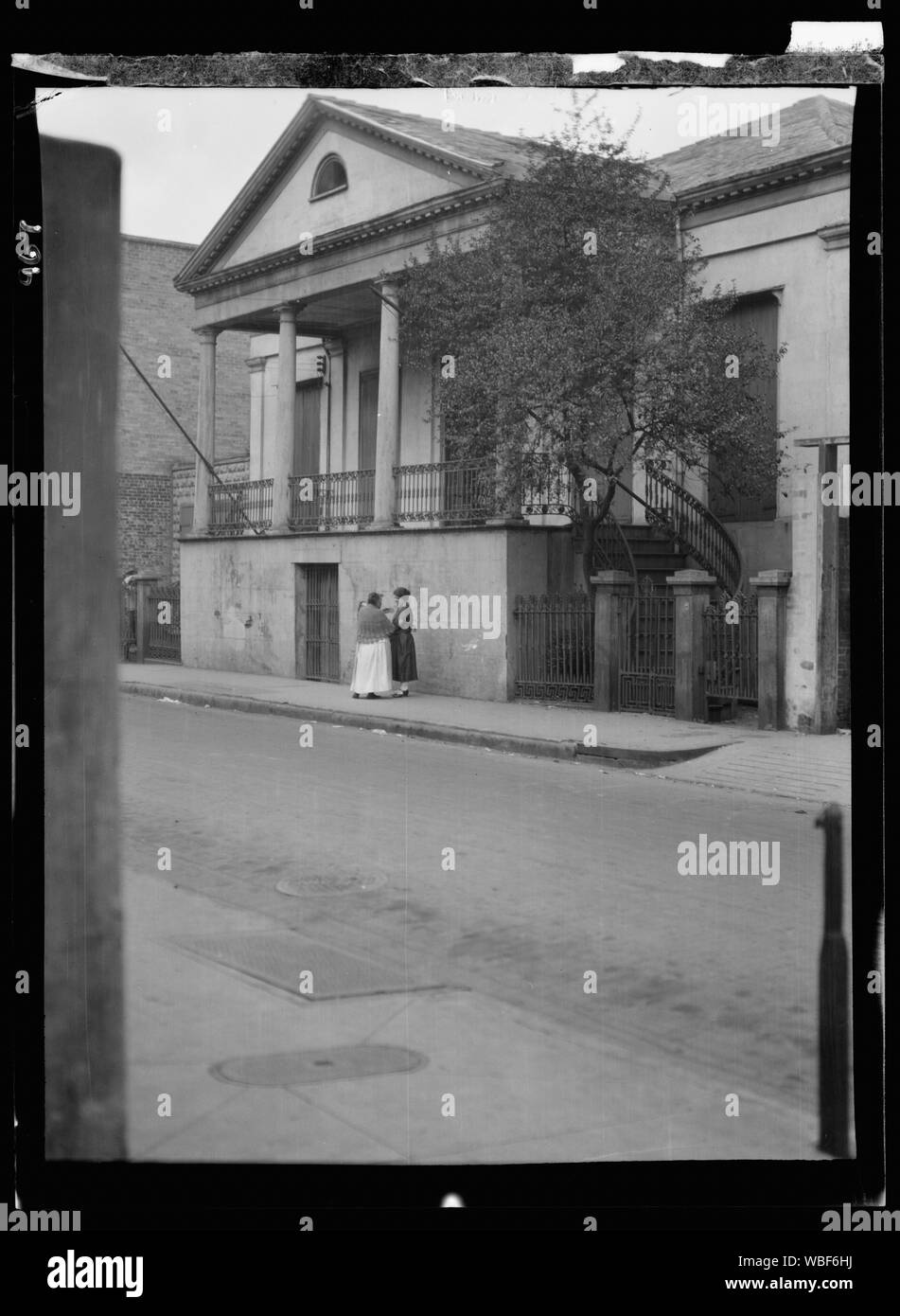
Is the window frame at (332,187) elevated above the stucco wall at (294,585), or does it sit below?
above

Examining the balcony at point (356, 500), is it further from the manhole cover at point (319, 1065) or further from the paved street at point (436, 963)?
the manhole cover at point (319, 1065)

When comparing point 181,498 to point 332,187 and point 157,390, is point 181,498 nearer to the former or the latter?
point 157,390

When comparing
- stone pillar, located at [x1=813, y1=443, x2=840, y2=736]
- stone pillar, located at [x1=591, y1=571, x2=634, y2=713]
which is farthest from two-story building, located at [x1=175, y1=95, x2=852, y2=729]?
stone pillar, located at [x1=813, y1=443, x2=840, y2=736]

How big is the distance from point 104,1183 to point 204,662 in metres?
2.76

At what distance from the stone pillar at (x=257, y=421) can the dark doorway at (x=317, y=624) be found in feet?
1.64

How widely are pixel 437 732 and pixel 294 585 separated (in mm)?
1850

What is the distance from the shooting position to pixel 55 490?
3.67 metres

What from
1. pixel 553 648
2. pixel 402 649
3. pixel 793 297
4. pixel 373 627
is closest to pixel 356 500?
pixel 373 627

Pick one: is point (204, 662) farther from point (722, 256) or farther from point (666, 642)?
point (722, 256)

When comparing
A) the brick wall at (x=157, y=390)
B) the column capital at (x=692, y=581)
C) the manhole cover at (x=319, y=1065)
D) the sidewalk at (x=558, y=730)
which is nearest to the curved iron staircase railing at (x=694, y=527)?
the column capital at (x=692, y=581)

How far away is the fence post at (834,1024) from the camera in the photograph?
3.94 m

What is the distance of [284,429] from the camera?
21.0ft

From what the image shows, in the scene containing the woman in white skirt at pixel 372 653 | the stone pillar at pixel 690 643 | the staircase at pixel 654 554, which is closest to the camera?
the woman in white skirt at pixel 372 653

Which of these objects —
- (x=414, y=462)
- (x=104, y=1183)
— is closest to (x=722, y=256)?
(x=414, y=462)
